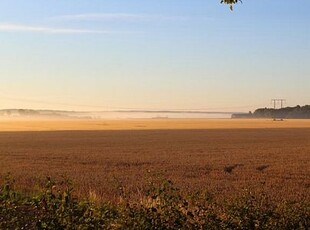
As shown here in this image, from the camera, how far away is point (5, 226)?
830 cm

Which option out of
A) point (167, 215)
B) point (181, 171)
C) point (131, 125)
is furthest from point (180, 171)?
point (131, 125)

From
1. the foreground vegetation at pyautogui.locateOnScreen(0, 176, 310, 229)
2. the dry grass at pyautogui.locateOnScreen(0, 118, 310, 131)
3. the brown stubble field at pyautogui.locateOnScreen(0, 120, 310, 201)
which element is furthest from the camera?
the dry grass at pyautogui.locateOnScreen(0, 118, 310, 131)

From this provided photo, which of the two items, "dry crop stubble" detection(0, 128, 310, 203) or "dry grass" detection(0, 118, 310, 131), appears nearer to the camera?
"dry crop stubble" detection(0, 128, 310, 203)

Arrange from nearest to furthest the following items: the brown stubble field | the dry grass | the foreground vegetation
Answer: the foreground vegetation → the brown stubble field → the dry grass

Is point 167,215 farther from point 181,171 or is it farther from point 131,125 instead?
point 131,125

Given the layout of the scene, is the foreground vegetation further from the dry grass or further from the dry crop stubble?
the dry grass

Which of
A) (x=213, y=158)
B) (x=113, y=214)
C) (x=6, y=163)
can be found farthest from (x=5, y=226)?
(x=213, y=158)

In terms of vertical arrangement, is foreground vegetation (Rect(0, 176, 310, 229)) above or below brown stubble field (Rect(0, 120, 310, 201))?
above

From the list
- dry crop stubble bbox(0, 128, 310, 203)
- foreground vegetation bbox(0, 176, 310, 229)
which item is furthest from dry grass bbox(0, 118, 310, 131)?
foreground vegetation bbox(0, 176, 310, 229)

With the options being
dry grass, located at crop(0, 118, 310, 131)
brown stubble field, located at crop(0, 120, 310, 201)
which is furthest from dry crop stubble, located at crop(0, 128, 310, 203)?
dry grass, located at crop(0, 118, 310, 131)

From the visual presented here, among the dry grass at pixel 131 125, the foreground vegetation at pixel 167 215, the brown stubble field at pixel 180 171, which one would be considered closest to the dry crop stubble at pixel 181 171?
the brown stubble field at pixel 180 171

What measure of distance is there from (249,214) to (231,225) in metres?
0.41

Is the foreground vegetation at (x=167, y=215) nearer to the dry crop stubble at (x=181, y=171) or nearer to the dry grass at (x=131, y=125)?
the dry crop stubble at (x=181, y=171)

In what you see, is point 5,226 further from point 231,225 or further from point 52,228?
point 231,225
